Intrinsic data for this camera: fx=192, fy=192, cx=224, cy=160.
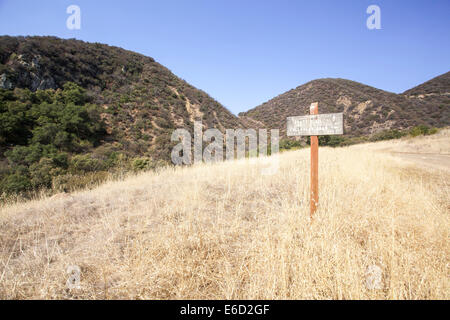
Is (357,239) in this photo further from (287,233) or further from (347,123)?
(347,123)

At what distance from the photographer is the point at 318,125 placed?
3.00 metres

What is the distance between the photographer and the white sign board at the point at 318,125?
289 cm

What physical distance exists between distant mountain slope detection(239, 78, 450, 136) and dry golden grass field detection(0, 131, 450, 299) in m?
35.0

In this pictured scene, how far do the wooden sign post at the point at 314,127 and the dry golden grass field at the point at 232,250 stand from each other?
0.50m

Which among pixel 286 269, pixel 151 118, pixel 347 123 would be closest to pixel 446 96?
pixel 347 123

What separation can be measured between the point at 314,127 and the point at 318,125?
0.21 feet

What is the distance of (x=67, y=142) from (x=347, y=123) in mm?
42377

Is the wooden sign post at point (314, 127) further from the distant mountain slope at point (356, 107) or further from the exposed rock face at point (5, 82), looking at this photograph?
the distant mountain slope at point (356, 107)

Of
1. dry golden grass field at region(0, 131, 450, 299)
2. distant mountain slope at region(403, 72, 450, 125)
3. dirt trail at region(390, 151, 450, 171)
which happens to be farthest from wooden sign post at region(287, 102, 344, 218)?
distant mountain slope at region(403, 72, 450, 125)

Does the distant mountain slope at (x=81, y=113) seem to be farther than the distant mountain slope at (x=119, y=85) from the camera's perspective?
No

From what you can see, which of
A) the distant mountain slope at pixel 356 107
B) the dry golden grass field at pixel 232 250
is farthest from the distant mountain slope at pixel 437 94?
the dry golden grass field at pixel 232 250
